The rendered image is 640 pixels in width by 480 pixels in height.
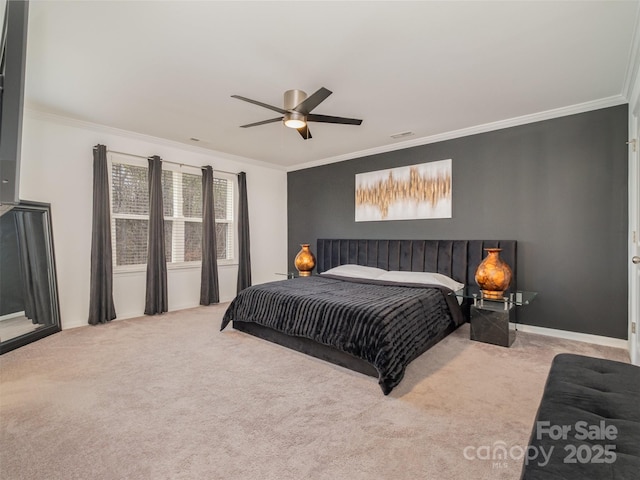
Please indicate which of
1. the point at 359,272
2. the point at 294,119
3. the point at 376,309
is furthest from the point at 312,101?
the point at 359,272

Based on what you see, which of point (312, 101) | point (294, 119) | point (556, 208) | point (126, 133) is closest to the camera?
point (312, 101)

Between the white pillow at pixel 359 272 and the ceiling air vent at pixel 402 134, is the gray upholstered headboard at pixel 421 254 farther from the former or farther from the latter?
the ceiling air vent at pixel 402 134

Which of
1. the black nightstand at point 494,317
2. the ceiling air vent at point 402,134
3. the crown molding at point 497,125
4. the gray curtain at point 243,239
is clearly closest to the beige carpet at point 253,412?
the black nightstand at point 494,317

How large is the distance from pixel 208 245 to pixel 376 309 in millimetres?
3316

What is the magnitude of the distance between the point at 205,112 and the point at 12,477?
10.8 feet

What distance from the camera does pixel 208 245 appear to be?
16.5 ft

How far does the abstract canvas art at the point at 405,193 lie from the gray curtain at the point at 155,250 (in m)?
3.05

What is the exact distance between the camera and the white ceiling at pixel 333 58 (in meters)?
1.99

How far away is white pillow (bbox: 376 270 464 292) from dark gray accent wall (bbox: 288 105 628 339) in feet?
2.36

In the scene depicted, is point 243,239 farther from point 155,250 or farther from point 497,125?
point 497,125

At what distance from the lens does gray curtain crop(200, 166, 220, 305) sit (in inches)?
198

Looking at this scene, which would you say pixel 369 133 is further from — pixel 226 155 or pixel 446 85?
pixel 226 155

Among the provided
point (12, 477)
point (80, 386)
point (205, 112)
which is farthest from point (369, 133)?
point (12, 477)

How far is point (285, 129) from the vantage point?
4.13m
